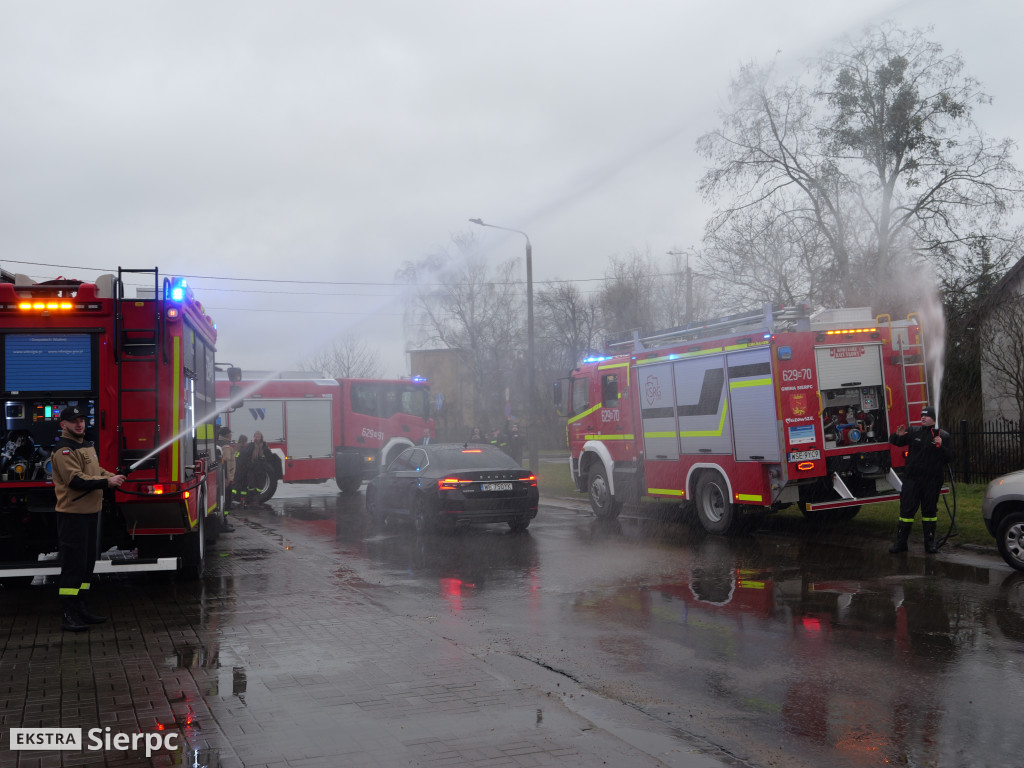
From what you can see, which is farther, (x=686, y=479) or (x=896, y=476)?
(x=686, y=479)

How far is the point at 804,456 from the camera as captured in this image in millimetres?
12414

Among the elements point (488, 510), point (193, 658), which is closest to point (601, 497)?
point (488, 510)

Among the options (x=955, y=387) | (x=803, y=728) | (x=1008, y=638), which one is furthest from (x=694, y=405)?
(x=955, y=387)

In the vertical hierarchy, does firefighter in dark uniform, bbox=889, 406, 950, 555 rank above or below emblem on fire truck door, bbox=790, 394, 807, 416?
below

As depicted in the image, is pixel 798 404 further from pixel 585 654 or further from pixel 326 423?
pixel 326 423

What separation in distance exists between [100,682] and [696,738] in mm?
3846

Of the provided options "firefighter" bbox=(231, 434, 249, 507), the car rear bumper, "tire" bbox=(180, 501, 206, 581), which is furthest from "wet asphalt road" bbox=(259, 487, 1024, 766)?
"firefighter" bbox=(231, 434, 249, 507)

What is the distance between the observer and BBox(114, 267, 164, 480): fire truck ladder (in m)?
8.83

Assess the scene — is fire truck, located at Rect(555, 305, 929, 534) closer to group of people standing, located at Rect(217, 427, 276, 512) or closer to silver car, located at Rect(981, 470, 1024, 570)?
silver car, located at Rect(981, 470, 1024, 570)

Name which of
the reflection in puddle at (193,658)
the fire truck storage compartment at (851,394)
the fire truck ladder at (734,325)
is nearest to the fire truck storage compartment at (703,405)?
the fire truck ladder at (734,325)

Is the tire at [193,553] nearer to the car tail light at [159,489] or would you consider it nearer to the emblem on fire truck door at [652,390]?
the car tail light at [159,489]

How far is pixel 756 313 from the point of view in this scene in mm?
13211

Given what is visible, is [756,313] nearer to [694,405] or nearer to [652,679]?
[694,405]

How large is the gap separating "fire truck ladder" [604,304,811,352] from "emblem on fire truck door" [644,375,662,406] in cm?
60
